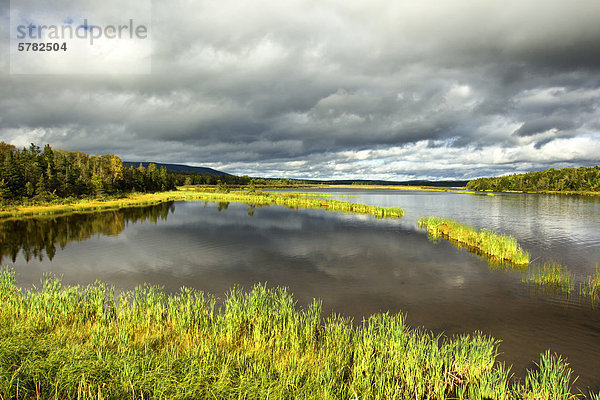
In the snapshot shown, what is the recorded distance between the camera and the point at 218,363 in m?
Result: 8.17

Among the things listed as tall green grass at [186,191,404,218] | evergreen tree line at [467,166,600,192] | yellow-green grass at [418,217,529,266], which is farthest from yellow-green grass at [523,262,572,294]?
evergreen tree line at [467,166,600,192]

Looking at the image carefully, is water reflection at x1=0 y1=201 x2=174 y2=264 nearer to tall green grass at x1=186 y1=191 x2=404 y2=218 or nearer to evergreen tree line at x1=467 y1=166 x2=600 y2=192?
tall green grass at x1=186 y1=191 x2=404 y2=218

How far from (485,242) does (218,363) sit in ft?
101

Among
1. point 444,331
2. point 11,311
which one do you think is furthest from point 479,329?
point 11,311

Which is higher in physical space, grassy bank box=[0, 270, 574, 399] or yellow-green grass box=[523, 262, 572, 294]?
grassy bank box=[0, 270, 574, 399]

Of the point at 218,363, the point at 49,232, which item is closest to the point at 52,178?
the point at 49,232

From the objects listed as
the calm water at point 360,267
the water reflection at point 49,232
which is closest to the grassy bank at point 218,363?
the calm water at point 360,267

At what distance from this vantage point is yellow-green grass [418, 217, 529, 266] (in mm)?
25445

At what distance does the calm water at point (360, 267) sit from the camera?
13.9 meters

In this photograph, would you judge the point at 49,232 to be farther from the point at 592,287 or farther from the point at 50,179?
the point at 592,287

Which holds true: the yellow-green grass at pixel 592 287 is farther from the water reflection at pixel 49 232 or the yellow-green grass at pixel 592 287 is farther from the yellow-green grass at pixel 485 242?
the water reflection at pixel 49 232

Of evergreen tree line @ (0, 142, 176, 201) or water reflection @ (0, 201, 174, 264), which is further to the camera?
evergreen tree line @ (0, 142, 176, 201)

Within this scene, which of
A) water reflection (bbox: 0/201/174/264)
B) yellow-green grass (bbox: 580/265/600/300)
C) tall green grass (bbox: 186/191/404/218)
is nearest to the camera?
yellow-green grass (bbox: 580/265/600/300)

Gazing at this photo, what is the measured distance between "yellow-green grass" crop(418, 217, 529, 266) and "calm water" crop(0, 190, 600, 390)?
1.84m
